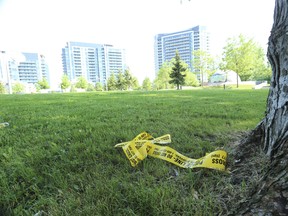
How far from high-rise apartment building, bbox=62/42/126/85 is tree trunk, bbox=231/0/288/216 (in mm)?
107923

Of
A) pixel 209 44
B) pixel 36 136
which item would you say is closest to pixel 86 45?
pixel 209 44

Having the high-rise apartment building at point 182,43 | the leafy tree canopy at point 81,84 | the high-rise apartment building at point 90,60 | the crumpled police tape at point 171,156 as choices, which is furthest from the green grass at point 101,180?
the high-rise apartment building at point 90,60

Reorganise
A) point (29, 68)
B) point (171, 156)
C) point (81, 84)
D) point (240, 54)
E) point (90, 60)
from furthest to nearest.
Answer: point (90, 60)
point (29, 68)
point (81, 84)
point (240, 54)
point (171, 156)

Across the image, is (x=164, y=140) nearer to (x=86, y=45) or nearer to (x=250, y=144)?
(x=250, y=144)

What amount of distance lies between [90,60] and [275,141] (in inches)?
4599

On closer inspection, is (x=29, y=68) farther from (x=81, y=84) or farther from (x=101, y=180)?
(x=101, y=180)

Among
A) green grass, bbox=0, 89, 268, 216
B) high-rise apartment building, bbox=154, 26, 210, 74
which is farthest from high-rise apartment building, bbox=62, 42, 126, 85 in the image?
green grass, bbox=0, 89, 268, 216

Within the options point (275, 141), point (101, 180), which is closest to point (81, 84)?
point (101, 180)

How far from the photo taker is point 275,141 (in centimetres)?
124

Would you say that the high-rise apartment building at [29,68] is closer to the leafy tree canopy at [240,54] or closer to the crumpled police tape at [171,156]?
the leafy tree canopy at [240,54]

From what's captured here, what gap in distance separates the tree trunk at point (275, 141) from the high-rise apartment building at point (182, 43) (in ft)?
261

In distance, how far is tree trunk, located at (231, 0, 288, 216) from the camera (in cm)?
79

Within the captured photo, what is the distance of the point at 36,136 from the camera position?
8.32 feet

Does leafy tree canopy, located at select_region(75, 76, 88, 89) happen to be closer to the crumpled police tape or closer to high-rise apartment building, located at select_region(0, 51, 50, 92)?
the crumpled police tape
